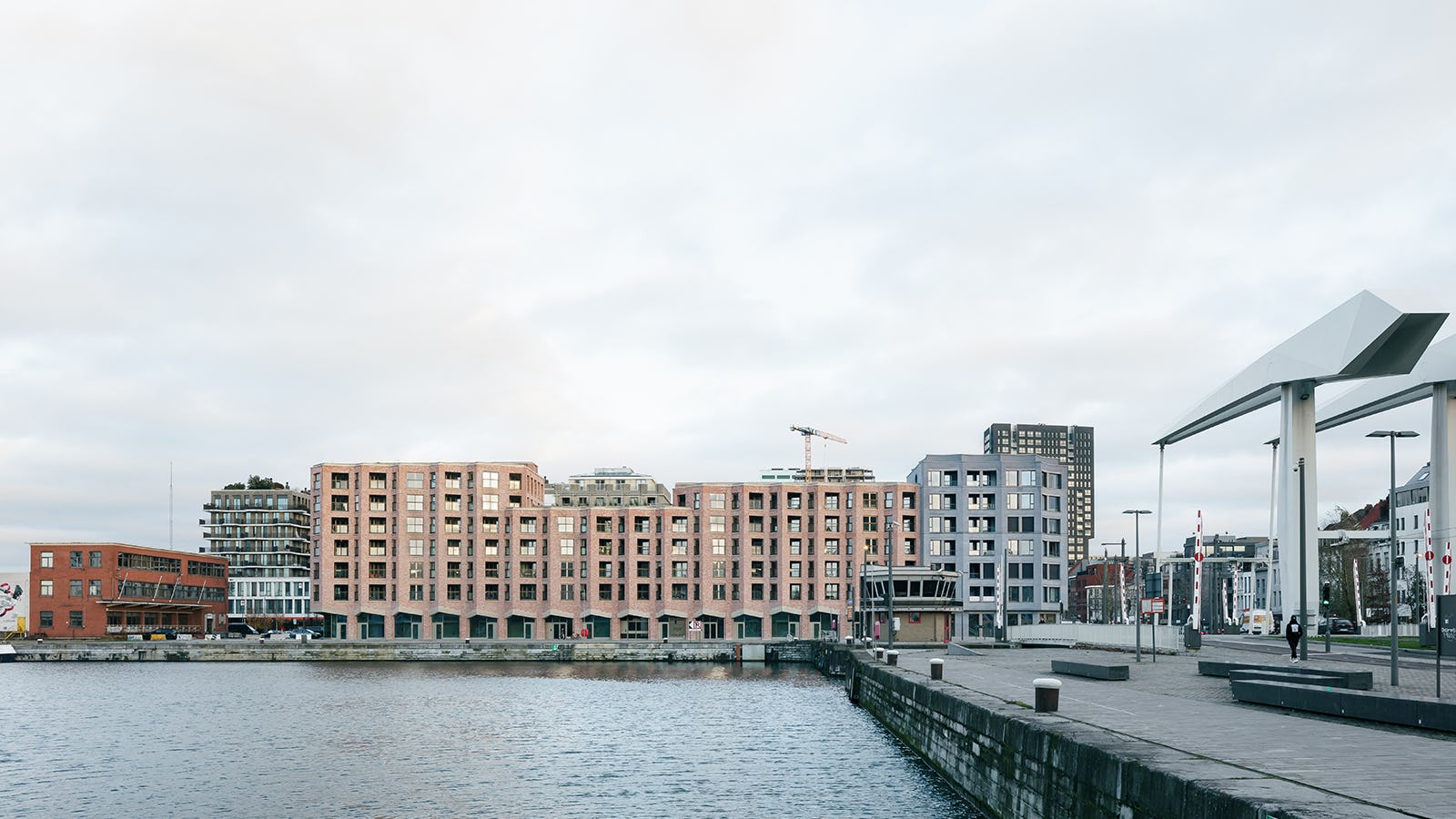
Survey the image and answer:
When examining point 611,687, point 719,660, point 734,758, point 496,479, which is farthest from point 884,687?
point 496,479

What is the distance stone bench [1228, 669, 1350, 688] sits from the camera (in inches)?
1439

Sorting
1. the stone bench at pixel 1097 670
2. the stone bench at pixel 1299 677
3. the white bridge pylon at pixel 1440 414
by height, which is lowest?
the stone bench at pixel 1097 670

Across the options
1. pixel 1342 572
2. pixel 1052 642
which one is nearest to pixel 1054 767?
pixel 1052 642

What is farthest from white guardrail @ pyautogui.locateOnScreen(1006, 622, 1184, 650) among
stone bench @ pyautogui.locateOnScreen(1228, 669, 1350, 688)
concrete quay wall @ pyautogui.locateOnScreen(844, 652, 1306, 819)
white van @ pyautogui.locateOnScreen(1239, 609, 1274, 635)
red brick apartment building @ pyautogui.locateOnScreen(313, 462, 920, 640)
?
red brick apartment building @ pyautogui.locateOnScreen(313, 462, 920, 640)

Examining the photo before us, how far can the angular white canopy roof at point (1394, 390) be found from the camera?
79688mm

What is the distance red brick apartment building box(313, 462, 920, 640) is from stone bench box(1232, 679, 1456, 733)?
133750 mm

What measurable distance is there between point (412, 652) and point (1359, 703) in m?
124

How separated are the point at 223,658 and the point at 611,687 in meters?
69.2

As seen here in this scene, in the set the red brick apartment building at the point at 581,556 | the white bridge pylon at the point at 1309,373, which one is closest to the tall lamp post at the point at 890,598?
the white bridge pylon at the point at 1309,373

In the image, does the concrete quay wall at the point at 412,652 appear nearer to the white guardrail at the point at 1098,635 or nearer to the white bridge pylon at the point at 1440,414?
the white guardrail at the point at 1098,635

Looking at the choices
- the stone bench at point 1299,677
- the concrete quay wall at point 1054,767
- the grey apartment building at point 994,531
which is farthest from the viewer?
the grey apartment building at point 994,531

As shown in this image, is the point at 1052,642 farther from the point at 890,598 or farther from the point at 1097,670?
the point at 1097,670

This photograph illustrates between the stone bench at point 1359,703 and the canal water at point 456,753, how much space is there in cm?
908

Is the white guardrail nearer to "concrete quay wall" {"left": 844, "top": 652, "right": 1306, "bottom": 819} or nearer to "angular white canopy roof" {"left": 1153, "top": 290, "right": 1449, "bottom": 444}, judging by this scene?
"angular white canopy roof" {"left": 1153, "top": 290, "right": 1449, "bottom": 444}
